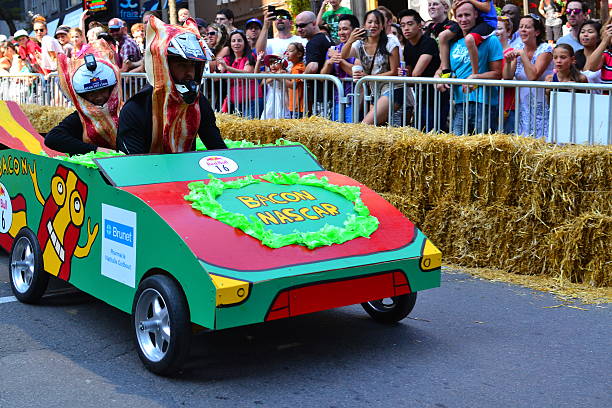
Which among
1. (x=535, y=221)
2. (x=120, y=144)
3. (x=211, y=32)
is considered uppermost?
(x=211, y=32)

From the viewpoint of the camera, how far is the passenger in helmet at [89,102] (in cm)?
650

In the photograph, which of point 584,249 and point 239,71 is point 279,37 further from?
point 584,249

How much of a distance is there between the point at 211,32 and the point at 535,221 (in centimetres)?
680

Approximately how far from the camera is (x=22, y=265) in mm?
6098

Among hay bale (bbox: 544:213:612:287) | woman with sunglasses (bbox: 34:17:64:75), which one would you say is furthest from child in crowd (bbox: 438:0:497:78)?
woman with sunglasses (bbox: 34:17:64:75)

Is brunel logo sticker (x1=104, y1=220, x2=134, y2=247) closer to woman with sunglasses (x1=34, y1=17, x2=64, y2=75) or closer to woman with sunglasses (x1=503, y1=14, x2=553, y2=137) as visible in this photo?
woman with sunglasses (x1=503, y1=14, x2=553, y2=137)

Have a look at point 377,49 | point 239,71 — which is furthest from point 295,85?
point 239,71

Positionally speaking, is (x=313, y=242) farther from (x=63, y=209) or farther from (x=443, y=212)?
(x=443, y=212)

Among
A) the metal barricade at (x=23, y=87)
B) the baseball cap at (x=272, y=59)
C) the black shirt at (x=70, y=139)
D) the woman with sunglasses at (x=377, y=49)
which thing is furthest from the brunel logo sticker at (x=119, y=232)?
the metal barricade at (x=23, y=87)

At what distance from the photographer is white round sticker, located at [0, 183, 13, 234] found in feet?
21.1

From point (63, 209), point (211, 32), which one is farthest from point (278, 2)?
point (63, 209)

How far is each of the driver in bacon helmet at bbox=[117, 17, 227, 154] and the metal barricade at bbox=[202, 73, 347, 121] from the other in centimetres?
340

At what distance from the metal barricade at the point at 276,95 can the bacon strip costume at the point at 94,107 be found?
9.76 ft

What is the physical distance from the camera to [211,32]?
12.1 m
